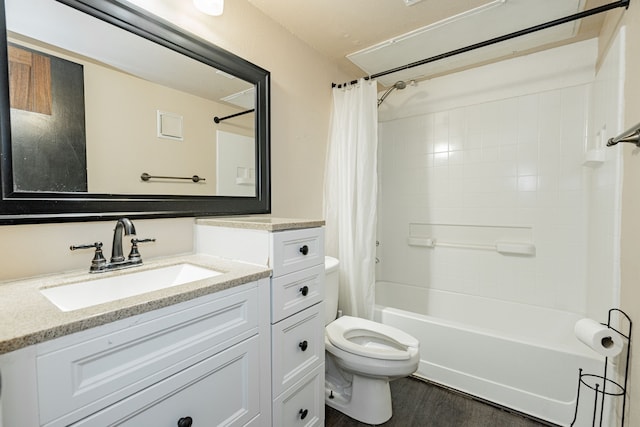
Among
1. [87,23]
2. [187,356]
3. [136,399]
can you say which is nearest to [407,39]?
[87,23]

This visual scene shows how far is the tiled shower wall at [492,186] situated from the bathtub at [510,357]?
6.5 inches

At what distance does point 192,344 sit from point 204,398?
18 centimetres

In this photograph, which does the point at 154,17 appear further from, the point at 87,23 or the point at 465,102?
the point at 465,102

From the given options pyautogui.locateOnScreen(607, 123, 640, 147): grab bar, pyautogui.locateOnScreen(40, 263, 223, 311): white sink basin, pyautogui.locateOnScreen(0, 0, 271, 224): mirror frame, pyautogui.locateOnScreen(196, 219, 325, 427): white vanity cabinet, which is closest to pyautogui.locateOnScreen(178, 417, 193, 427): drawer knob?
pyautogui.locateOnScreen(196, 219, 325, 427): white vanity cabinet

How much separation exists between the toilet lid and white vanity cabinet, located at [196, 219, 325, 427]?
22 cm

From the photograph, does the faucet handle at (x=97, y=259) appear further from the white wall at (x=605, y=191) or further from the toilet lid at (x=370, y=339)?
the white wall at (x=605, y=191)

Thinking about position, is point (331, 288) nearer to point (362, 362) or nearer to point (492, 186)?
point (362, 362)

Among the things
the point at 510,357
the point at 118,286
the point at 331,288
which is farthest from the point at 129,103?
the point at 510,357

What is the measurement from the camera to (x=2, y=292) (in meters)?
0.79

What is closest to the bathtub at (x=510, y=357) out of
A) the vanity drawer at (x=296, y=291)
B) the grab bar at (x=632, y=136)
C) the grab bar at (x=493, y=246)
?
the grab bar at (x=493, y=246)

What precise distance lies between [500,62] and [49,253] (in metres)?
2.89

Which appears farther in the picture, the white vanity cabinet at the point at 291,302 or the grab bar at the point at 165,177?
the grab bar at the point at 165,177

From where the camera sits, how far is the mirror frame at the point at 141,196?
0.88m

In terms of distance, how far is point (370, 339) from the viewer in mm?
1702
